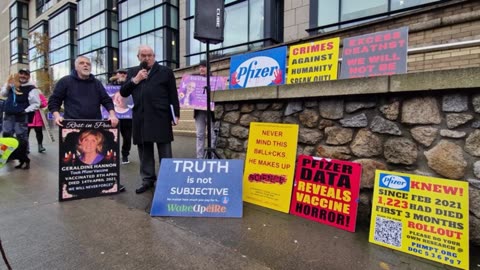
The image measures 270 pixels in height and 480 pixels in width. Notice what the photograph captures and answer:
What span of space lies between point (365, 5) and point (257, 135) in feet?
19.1

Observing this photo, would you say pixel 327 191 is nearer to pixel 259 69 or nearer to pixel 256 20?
pixel 259 69

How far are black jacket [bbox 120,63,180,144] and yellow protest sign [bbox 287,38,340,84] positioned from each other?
1655mm

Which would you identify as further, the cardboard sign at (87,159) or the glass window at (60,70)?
the glass window at (60,70)

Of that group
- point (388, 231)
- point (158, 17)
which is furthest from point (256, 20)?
point (388, 231)

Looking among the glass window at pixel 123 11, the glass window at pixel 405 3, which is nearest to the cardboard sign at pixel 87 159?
the glass window at pixel 405 3

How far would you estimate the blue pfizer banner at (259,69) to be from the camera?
13.5ft

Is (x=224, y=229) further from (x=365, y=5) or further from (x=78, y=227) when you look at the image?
(x=365, y=5)

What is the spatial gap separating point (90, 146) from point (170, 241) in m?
1.97

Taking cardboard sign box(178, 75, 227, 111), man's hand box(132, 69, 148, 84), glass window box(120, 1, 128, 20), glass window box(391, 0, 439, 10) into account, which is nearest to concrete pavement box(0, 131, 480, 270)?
man's hand box(132, 69, 148, 84)

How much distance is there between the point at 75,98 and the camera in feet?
12.9

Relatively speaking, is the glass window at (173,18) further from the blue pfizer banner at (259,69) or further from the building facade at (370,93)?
the blue pfizer banner at (259,69)

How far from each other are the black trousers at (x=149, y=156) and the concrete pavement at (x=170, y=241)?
1.91ft

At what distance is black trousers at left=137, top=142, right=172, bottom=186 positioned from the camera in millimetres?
4059

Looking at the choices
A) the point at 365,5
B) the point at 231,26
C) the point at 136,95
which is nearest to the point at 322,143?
the point at 136,95
